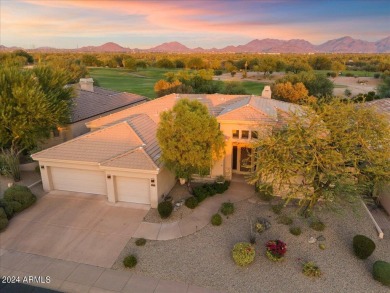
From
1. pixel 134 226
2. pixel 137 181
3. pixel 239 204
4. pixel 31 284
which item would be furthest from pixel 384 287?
pixel 31 284

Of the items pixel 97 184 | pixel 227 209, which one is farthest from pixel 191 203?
pixel 97 184

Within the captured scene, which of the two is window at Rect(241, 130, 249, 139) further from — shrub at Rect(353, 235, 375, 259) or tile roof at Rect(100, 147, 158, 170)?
shrub at Rect(353, 235, 375, 259)

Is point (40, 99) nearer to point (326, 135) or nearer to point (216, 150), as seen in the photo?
point (216, 150)

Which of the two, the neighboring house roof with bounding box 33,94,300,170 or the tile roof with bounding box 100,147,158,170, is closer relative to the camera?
the tile roof with bounding box 100,147,158,170

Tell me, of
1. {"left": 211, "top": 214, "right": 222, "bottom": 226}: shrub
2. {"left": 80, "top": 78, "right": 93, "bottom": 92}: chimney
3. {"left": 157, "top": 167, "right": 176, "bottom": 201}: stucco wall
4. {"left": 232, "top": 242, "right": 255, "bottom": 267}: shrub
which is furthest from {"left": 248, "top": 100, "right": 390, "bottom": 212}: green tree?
{"left": 80, "top": 78, "right": 93, "bottom": 92}: chimney

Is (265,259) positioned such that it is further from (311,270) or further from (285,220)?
(285,220)
